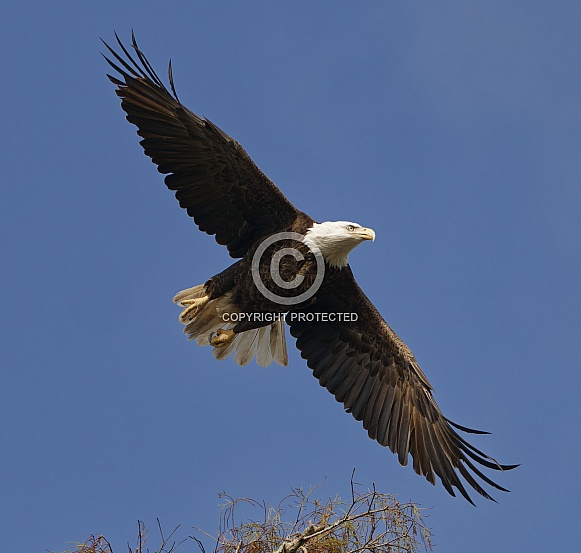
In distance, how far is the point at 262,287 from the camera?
796 cm

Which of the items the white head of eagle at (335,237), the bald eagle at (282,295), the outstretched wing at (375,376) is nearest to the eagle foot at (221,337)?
the bald eagle at (282,295)

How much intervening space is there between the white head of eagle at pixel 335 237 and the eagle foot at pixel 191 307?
1224 mm

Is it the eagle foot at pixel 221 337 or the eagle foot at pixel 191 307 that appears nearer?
the eagle foot at pixel 191 307

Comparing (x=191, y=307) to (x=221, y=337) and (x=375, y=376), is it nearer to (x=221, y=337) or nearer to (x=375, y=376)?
(x=221, y=337)

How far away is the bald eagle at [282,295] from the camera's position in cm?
778

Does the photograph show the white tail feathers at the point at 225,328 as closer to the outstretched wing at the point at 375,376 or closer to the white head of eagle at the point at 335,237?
the outstretched wing at the point at 375,376

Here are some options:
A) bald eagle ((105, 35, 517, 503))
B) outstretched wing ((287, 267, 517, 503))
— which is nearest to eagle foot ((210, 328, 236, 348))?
bald eagle ((105, 35, 517, 503))

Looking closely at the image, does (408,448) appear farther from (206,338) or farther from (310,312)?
(206,338)

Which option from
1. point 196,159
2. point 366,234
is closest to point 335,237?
point 366,234

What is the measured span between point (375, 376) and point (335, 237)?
1.69 m

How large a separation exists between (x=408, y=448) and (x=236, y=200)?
2.73 meters

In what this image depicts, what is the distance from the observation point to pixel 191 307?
336 inches

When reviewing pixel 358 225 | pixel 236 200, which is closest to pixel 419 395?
pixel 358 225

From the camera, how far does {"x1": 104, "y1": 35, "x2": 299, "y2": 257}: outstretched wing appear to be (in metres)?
7.68
